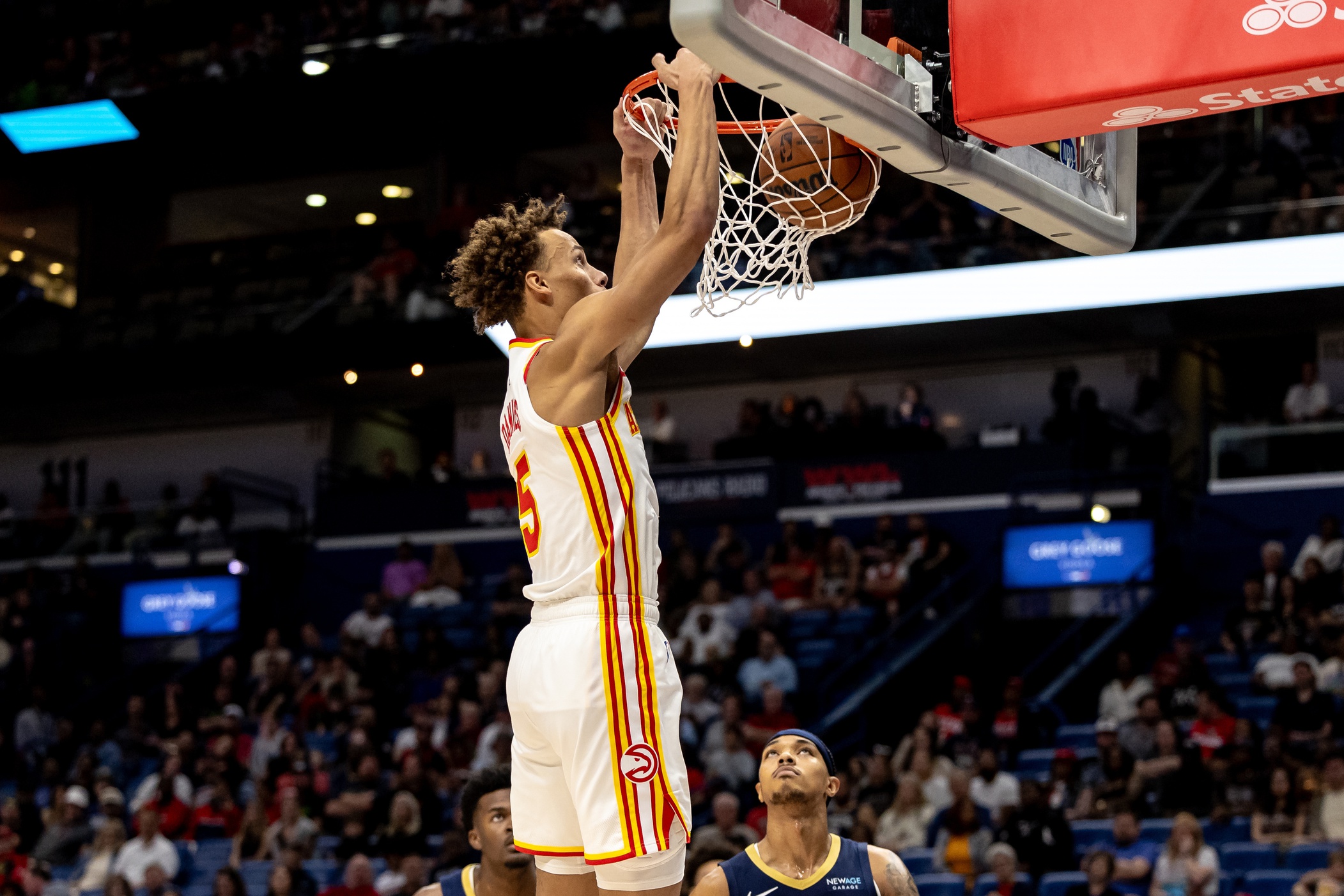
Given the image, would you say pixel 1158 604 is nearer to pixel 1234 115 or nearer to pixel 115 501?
pixel 1234 115

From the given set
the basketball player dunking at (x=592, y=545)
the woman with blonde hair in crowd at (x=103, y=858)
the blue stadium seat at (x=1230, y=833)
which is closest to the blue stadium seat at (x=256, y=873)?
the woman with blonde hair in crowd at (x=103, y=858)

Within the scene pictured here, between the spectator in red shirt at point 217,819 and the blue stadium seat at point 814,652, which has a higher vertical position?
the blue stadium seat at point 814,652

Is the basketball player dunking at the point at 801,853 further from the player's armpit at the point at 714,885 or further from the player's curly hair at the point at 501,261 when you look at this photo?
the player's curly hair at the point at 501,261

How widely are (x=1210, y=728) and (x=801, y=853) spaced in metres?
6.97

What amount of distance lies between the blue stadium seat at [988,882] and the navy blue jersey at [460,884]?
5.35 m

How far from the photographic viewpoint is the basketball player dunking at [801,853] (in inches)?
209

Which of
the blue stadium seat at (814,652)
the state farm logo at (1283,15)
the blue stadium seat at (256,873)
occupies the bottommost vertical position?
the blue stadium seat at (256,873)

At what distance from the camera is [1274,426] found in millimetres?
14680

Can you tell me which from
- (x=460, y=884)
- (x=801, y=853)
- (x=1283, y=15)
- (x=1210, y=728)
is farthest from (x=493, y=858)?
(x=1210, y=728)

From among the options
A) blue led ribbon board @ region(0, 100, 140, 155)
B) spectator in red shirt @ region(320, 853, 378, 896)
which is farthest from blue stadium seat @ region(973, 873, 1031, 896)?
blue led ribbon board @ region(0, 100, 140, 155)

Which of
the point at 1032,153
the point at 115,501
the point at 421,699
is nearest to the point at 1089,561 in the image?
the point at 421,699

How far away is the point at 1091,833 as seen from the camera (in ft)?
35.5

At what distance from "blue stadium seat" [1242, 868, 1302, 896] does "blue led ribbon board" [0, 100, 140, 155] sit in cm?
1575

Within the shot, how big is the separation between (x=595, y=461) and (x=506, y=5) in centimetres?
1616
